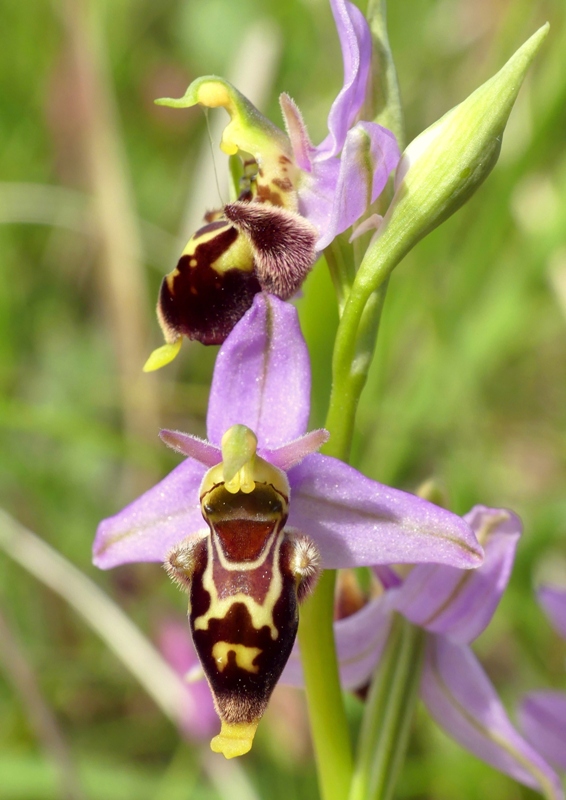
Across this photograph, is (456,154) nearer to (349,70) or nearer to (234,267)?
(349,70)

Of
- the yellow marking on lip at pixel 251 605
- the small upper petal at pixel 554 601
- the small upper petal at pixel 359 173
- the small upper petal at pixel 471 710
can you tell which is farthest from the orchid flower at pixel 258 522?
the small upper petal at pixel 554 601

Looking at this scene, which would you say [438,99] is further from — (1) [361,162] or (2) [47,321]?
(1) [361,162]

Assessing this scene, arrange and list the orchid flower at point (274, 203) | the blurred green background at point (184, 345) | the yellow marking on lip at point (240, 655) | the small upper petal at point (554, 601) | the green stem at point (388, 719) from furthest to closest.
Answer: the blurred green background at point (184, 345) < the small upper petal at point (554, 601) < the green stem at point (388, 719) < the orchid flower at point (274, 203) < the yellow marking on lip at point (240, 655)

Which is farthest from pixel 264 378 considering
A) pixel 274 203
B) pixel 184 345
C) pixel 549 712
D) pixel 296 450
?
pixel 184 345

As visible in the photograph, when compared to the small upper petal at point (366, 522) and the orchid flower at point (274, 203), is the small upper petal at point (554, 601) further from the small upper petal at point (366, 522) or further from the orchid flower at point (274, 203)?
the orchid flower at point (274, 203)

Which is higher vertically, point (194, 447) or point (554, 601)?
point (194, 447)
